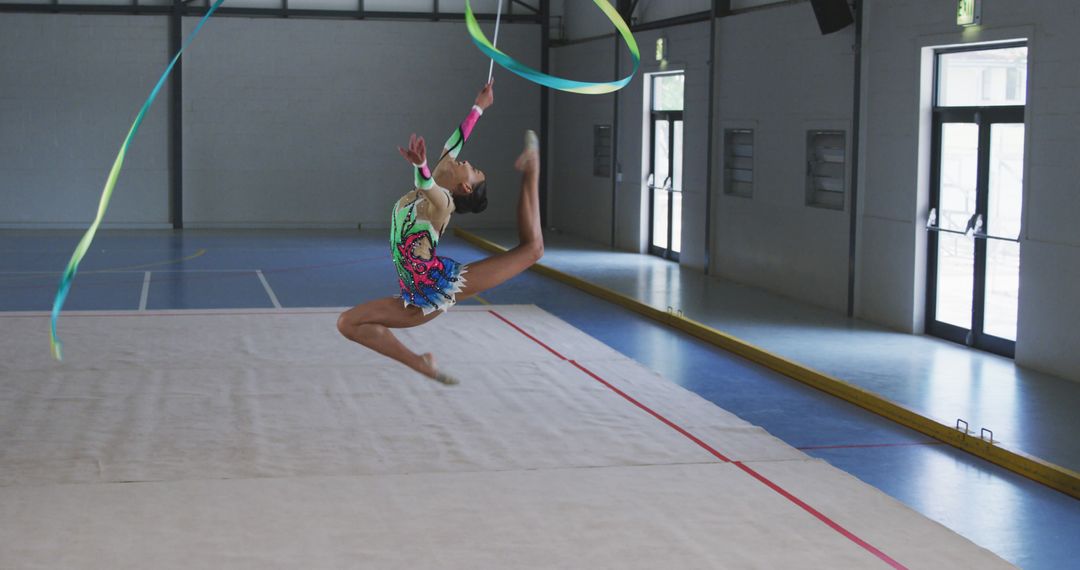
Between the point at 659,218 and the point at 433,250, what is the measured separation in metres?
11.6

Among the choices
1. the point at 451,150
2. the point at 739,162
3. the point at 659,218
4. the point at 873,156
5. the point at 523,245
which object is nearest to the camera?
the point at 451,150

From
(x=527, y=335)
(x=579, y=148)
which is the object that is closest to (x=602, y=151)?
(x=579, y=148)

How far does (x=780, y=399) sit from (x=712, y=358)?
1552 millimetres

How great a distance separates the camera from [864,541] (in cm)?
550

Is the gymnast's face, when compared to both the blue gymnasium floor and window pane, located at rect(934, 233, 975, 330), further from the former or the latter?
window pane, located at rect(934, 233, 975, 330)

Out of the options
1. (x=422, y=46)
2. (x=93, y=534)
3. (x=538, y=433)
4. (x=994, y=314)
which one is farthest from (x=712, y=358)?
(x=422, y=46)

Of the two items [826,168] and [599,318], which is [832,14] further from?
[599,318]

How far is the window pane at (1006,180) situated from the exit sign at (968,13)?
863 millimetres

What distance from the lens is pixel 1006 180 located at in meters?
9.85

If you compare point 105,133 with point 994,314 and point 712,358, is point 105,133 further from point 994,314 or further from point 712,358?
point 994,314

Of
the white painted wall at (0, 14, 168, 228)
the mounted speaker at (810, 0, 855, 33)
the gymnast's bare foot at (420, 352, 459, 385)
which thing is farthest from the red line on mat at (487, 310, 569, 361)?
the white painted wall at (0, 14, 168, 228)

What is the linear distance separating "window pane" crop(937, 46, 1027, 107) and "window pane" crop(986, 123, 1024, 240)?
0.25 metres

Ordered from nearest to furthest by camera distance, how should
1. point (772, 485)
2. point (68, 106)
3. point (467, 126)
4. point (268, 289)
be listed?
point (467, 126)
point (772, 485)
point (268, 289)
point (68, 106)

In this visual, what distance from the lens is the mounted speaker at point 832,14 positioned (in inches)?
463
